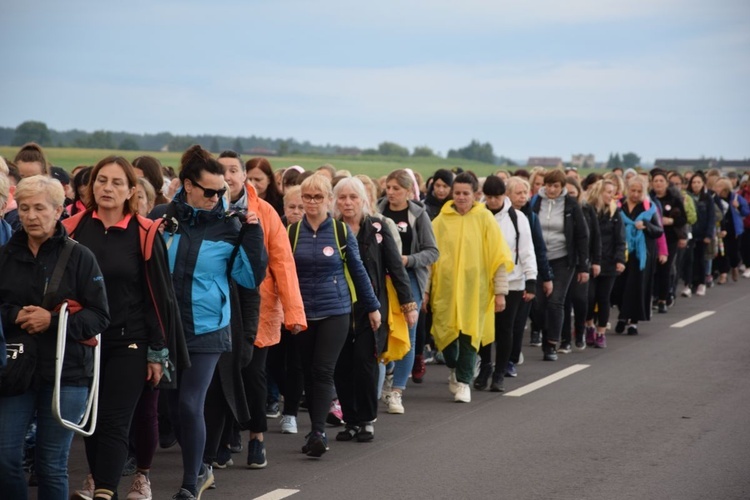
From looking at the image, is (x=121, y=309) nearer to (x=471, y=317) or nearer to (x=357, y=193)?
(x=357, y=193)

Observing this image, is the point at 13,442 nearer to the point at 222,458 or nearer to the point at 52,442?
the point at 52,442

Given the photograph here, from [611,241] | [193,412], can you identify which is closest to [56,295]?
[193,412]

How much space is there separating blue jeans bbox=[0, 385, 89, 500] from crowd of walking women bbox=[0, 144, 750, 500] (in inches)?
0.4

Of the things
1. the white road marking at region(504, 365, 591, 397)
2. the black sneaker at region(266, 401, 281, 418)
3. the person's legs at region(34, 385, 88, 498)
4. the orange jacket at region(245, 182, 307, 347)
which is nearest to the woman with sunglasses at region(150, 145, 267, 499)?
the orange jacket at region(245, 182, 307, 347)

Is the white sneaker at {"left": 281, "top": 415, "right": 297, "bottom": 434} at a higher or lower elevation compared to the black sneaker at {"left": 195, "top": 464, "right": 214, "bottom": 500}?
lower

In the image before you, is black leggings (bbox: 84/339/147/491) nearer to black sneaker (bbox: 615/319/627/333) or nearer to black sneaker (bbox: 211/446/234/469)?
black sneaker (bbox: 211/446/234/469)

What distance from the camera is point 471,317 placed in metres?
11.6

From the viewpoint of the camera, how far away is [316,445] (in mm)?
8781

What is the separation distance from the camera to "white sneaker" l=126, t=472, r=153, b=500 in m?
7.35

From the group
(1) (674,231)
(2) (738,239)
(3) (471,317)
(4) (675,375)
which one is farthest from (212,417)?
(2) (738,239)

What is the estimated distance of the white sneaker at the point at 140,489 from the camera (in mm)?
7348

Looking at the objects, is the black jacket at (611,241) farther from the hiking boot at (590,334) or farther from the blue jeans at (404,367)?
the blue jeans at (404,367)

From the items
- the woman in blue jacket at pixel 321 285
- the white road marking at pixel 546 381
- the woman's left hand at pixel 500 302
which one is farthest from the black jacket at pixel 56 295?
the white road marking at pixel 546 381

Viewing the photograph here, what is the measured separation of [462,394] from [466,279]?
108 cm
